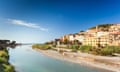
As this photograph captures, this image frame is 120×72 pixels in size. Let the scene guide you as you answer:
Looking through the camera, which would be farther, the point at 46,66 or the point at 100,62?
the point at 100,62

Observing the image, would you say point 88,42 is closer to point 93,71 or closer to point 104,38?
point 104,38

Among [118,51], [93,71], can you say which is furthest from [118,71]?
[118,51]

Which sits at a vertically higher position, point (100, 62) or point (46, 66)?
point (100, 62)

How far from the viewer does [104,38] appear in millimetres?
66000

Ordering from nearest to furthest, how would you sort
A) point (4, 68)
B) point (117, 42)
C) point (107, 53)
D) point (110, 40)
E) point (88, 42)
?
point (4, 68) < point (107, 53) < point (117, 42) < point (110, 40) < point (88, 42)

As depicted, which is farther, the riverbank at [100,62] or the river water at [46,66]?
the riverbank at [100,62]

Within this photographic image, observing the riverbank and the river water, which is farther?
the riverbank

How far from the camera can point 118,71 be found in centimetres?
2553

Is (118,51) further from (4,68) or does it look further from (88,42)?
(4,68)

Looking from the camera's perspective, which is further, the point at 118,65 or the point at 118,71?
the point at 118,65

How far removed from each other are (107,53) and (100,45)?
1891cm

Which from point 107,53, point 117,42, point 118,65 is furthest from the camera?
point 117,42

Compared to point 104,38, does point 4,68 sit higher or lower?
lower

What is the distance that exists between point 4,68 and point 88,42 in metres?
56.8
